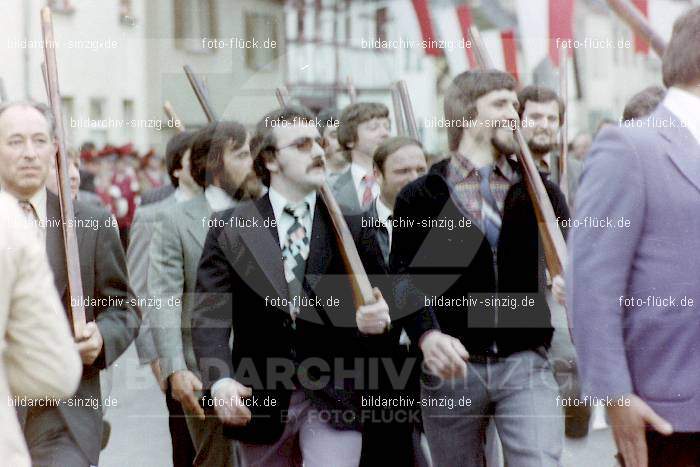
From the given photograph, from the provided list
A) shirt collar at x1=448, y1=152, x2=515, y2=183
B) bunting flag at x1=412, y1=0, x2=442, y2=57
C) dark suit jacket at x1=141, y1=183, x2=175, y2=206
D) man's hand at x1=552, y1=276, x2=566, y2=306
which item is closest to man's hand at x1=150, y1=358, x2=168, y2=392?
shirt collar at x1=448, y1=152, x2=515, y2=183

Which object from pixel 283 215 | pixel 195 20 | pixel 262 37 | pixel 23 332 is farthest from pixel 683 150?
pixel 195 20

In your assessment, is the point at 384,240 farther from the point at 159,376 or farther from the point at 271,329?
the point at 159,376

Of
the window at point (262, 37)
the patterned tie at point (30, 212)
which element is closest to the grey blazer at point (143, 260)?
the patterned tie at point (30, 212)

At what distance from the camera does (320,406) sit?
5160 millimetres

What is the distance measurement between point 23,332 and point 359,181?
162 inches

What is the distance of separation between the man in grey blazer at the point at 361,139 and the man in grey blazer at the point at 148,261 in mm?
716

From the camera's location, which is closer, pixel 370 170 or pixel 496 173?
pixel 496 173

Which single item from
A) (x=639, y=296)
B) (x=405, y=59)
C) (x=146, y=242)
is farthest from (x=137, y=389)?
(x=639, y=296)

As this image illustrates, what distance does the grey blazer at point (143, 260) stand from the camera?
6434 millimetres

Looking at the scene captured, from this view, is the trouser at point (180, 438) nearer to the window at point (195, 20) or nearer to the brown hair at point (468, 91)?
the brown hair at point (468, 91)

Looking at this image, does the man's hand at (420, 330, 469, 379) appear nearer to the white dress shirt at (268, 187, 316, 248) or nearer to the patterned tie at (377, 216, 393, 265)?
the white dress shirt at (268, 187, 316, 248)

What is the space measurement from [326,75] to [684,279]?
881cm

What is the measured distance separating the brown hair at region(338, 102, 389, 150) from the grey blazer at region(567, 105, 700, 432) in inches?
152

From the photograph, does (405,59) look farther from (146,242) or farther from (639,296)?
(639,296)
